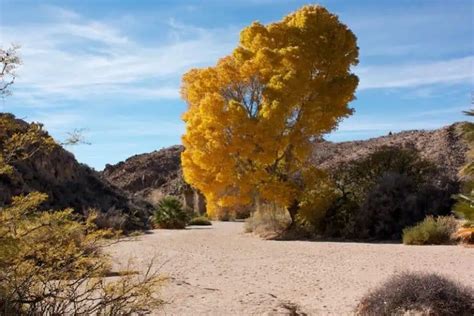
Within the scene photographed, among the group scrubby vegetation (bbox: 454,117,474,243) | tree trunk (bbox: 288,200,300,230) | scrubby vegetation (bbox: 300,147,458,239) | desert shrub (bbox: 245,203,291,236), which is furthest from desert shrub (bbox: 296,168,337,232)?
scrubby vegetation (bbox: 454,117,474,243)

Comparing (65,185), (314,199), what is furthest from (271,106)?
(65,185)

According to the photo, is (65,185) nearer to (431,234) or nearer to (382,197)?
(382,197)

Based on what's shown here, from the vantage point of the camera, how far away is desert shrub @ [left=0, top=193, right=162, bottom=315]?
616 cm

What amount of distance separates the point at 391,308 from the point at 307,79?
16815 millimetres

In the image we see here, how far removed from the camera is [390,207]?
2347cm

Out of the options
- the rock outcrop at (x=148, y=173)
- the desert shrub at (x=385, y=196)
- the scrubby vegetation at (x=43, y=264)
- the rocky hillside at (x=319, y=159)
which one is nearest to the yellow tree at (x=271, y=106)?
Result: the desert shrub at (x=385, y=196)

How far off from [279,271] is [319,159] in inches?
1377

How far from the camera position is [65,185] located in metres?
30.4

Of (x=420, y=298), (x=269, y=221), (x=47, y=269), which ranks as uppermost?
(x=47, y=269)

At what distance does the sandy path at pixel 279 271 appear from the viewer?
9852 mm

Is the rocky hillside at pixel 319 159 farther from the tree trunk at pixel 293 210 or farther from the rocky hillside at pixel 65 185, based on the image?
the rocky hillside at pixel 65 185

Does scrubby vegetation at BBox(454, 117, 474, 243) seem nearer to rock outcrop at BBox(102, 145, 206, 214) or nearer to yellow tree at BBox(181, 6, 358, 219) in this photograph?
yellow tree at BBox(181, 6, 358, 219)

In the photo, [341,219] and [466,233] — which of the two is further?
[341,219]

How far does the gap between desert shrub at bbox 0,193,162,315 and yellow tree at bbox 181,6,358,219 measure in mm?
17379
